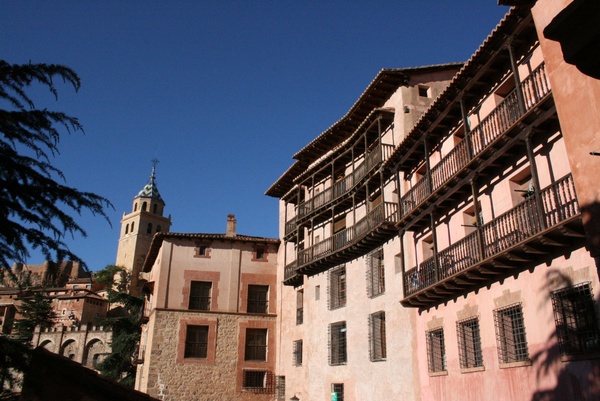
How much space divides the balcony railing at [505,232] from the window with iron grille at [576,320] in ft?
4.67

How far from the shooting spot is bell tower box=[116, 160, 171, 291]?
333ft

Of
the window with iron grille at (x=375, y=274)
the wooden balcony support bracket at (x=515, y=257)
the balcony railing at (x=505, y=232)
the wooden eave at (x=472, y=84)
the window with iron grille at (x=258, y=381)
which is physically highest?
the wooden eave at (x=472, y=84)

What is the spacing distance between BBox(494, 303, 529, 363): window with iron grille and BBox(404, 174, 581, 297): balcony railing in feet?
4.66

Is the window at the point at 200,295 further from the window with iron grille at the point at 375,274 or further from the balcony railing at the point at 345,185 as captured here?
the window with iron grille at the point at 375,274

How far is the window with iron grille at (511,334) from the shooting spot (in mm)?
12828

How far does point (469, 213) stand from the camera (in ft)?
52.7

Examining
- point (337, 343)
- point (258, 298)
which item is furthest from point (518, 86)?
point (258, 298)

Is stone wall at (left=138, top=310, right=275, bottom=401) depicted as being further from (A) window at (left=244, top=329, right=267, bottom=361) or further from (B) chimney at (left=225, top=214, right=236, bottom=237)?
(B) chimney at (left=225, top=214, right=236, bottom=237)

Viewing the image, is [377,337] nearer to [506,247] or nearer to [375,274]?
[375,274]

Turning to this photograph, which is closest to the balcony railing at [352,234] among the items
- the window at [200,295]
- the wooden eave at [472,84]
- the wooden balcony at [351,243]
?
the wooden balcony at [351,243]

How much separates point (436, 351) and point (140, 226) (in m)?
93.9

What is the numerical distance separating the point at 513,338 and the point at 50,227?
37.4ft

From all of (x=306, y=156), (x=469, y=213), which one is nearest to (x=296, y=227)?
(x=306, y=156)

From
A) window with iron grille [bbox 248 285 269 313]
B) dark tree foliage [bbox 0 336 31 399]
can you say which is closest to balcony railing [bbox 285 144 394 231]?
window with iron grille [bbox 248 285 269 313]
